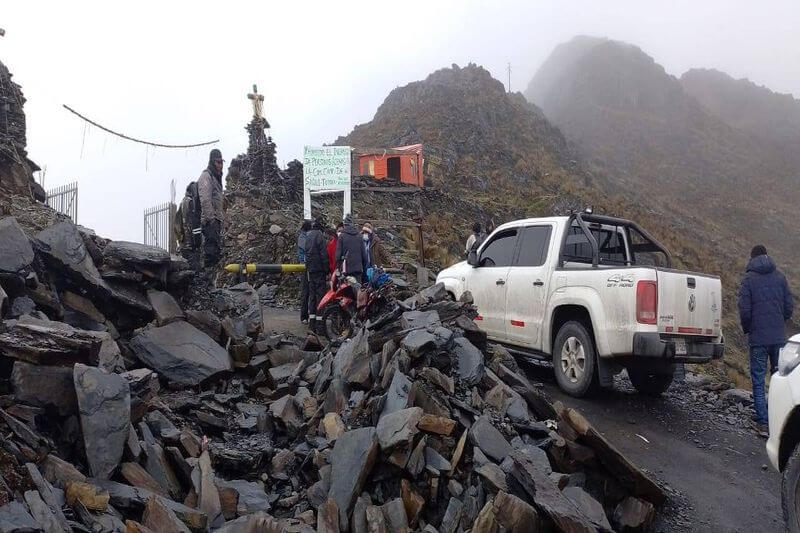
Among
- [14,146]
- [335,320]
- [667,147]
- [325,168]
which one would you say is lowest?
[335,320]

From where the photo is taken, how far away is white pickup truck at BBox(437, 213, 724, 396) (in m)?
5.55

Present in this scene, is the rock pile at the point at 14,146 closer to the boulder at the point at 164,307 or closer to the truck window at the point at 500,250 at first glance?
the boulder at the point at 164,307

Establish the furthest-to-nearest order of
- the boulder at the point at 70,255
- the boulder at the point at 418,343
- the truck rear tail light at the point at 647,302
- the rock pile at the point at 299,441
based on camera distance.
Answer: the boulder at the point at 70,255 < the truck rear tail light at the point at 647,302 < the boulder at the point at 418,343 < the rock pile at the point at 299,441

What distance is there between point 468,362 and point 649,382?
302 cm

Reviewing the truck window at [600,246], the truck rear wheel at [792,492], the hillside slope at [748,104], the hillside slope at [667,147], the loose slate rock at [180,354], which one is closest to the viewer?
the truck rear wheel at [792,492]

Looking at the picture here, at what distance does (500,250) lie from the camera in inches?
304

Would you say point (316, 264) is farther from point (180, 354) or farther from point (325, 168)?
point (325, 168)

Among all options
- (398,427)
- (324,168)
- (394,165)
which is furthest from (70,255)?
(394,165)

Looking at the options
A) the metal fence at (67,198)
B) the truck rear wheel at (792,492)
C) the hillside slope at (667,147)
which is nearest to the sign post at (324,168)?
the metal fence at (67,198)

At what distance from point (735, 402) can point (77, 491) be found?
7368 mm

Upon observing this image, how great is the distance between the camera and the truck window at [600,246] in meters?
6.93

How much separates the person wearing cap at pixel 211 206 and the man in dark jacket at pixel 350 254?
1.98 meters

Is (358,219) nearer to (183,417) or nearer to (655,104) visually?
(183,417)

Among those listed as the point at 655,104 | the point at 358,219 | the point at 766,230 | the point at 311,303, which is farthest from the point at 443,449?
the point at 655,104
